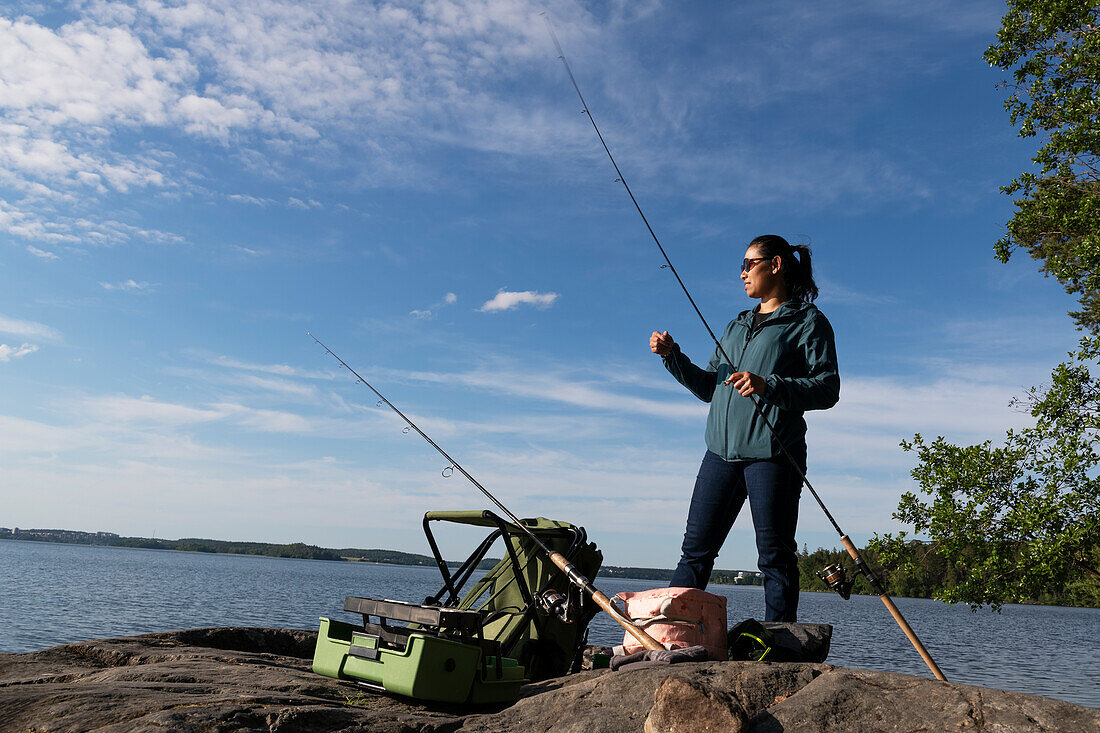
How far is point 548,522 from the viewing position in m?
5.14

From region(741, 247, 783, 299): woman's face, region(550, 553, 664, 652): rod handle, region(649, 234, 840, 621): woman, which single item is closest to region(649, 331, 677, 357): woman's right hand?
region(649, 234, 840, 621): woman

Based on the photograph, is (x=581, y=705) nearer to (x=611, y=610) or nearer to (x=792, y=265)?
(x=611, y=610)

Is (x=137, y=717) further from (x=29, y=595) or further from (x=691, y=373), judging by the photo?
(x=29, y=595)

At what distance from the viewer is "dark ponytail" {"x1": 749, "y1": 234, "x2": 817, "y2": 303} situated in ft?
15.7

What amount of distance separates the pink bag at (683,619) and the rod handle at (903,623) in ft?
2.49

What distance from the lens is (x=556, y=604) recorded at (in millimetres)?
4543

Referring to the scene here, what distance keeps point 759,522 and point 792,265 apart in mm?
1713

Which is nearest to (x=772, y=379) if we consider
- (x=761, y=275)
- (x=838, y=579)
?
(x=761, y=275)

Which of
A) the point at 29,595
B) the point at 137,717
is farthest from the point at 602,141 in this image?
the point at 29,595

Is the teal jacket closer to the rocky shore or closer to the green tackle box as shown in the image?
the rocky shore

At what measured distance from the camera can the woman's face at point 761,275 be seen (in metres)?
4.74

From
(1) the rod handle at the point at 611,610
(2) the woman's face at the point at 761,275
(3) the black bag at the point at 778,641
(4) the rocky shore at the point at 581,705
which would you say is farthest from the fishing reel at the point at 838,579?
(2) the woman's face at the point at 761,275

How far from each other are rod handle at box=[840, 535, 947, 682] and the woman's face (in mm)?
1598

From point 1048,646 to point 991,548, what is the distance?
97.1 feet
